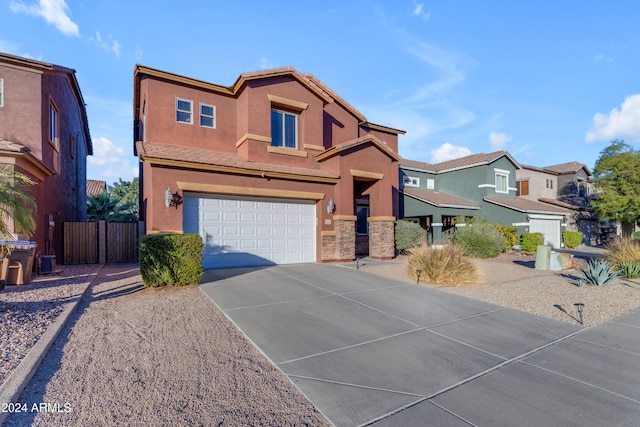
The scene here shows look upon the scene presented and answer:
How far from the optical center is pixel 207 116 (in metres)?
14.0

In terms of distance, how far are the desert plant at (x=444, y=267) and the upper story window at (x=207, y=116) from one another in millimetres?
10383

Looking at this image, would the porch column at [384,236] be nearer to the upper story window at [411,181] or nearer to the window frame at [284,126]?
the window frame at [284,126]

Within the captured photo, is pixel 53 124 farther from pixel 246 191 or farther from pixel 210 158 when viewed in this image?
pixel 246 191

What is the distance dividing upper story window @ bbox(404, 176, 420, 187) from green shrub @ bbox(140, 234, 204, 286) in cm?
1700

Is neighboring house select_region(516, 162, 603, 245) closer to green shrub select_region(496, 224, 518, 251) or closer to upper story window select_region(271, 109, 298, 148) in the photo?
green shrub select_region(496, 224, 518, 251)

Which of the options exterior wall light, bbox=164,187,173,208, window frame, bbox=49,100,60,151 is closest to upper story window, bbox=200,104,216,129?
exterior wall light, bbox=164,187,173,208

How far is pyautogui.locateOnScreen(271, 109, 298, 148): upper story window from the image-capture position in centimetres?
1452

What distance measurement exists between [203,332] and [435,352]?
3645 millimetres

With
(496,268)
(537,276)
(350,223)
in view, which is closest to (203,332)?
(350,223)

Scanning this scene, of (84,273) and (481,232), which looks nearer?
(84,273)

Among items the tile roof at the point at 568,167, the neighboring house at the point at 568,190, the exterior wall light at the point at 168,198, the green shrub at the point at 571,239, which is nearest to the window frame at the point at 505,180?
the neighboring house at the point at 568,190

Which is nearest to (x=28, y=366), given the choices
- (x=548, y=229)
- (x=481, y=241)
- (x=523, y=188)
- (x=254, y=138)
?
(x=254, y=138)

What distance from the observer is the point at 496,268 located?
12.9 metres

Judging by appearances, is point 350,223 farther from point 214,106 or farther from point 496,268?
point 214,106
